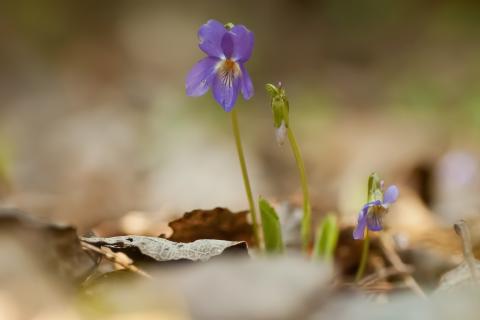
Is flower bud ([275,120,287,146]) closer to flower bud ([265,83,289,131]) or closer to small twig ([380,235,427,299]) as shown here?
flower bud ([265,83,289,131])

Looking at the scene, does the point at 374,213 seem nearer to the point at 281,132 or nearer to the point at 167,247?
the point at 281,132

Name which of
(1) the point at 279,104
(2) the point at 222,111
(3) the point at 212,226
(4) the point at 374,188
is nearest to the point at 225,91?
(1) the point at 279,104

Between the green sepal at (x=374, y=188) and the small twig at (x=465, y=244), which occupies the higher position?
the green sepal at (x=374, y=188)

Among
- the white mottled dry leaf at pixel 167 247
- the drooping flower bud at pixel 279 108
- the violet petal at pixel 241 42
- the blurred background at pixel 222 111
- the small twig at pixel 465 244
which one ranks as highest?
the blurred background at pixel 222 111

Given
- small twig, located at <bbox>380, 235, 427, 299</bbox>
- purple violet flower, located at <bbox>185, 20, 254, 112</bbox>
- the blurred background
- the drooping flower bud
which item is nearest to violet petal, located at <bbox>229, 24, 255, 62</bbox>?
purple violet flower, located at <bbox>185, 20, 254, 112</bbox>

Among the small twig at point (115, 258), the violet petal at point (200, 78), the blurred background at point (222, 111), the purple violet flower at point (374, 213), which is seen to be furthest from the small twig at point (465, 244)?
Answer: the blurred background at point (222, 111)

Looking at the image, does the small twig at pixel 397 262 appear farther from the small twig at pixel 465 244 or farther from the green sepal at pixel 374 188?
the small twig at pixel 465 244

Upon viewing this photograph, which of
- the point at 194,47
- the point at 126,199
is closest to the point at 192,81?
the point at 126,199
